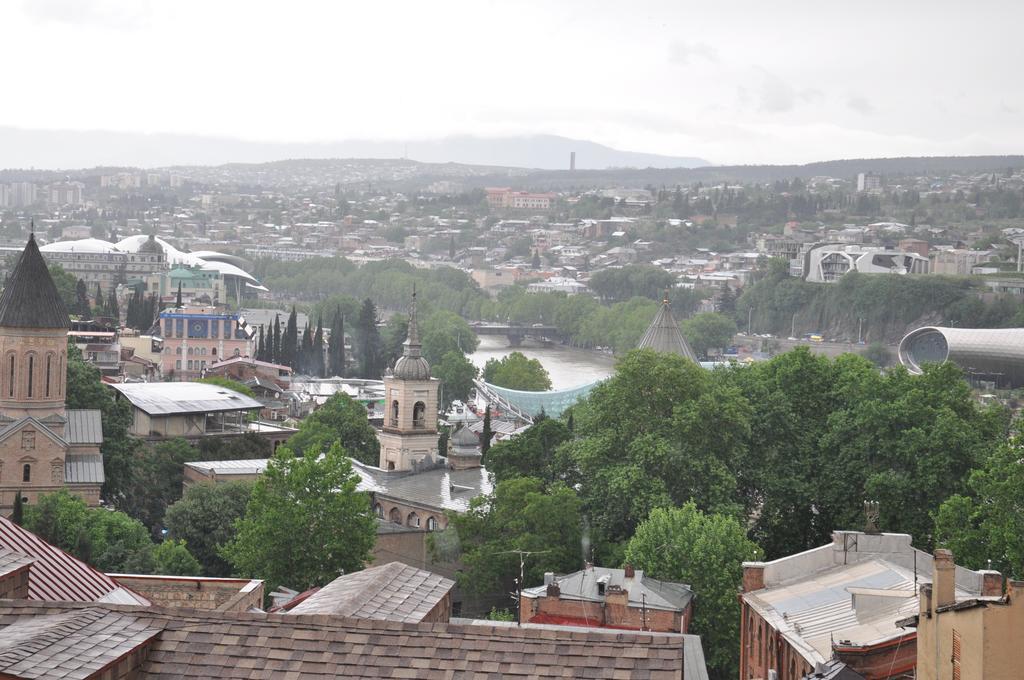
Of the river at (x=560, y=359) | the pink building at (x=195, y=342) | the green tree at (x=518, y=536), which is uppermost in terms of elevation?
the green tree at (x=518, y=536)

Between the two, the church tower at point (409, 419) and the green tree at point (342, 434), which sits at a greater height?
the church tower at point (409, 419)

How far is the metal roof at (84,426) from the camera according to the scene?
140ft

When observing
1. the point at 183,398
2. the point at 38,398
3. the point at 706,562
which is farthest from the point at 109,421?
the point at 706,562

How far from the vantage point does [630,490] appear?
1368 inches

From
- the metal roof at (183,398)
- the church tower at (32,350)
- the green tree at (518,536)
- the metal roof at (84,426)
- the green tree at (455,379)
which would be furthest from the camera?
the green tree at (455,379)

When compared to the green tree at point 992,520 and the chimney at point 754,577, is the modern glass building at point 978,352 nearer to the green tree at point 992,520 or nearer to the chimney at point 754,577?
the green tree at point 992,520

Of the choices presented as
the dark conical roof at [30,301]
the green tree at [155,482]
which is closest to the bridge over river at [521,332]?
the green tree at [155,482]

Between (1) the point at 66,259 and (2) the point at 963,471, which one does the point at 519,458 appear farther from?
(1) the point at 66,259

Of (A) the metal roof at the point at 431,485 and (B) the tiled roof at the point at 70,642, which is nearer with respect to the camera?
(B) the tiled roof at the point at 70,642

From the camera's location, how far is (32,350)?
42.8 meters

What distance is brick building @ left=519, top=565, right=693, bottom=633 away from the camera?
2719cm

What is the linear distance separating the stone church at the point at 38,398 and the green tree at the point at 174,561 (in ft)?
27.2

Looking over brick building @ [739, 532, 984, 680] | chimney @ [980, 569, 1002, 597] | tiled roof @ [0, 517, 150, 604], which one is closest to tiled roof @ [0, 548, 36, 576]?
tiled roof @ [0, 517, 150, 604]

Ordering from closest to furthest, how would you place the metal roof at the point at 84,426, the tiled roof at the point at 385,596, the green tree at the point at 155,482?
1. the tiled roof at the point at 385,596
2. the metal roof at the point at 84,426
3. the green tree at the point at 155,482
